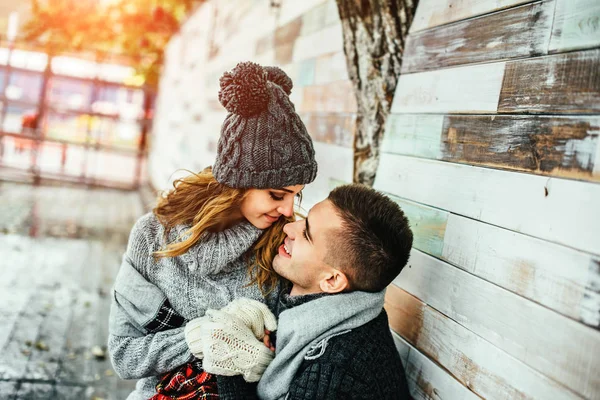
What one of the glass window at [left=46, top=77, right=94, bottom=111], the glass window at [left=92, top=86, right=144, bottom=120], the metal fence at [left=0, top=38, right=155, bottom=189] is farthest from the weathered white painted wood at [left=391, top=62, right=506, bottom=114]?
the glass window at [left=92, top=86, right=144, bottom=120]

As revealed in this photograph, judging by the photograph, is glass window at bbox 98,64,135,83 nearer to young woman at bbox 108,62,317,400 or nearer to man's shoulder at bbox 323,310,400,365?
young woman at bbox 108,62,317,400

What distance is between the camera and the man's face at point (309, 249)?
5.61 ft

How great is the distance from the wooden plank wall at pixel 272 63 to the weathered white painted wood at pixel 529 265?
0.89 m

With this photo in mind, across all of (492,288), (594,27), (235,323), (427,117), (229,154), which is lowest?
(235,323)

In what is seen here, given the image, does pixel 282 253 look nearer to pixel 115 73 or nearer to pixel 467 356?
pixel 467 356

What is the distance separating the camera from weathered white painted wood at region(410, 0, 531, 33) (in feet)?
5.14

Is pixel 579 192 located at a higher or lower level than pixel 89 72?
lower

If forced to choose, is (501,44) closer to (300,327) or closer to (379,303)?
(379,303)

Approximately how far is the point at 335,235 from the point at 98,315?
140 inches

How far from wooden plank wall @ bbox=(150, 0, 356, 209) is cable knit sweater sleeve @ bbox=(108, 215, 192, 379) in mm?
974

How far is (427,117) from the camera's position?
6.10 feet

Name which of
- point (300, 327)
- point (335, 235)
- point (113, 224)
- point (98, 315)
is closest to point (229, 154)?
point (335, 235)

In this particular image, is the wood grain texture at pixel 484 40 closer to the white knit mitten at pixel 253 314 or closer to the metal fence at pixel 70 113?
the white knit mitten at pixel 253 314

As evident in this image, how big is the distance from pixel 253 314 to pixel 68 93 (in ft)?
38.1
